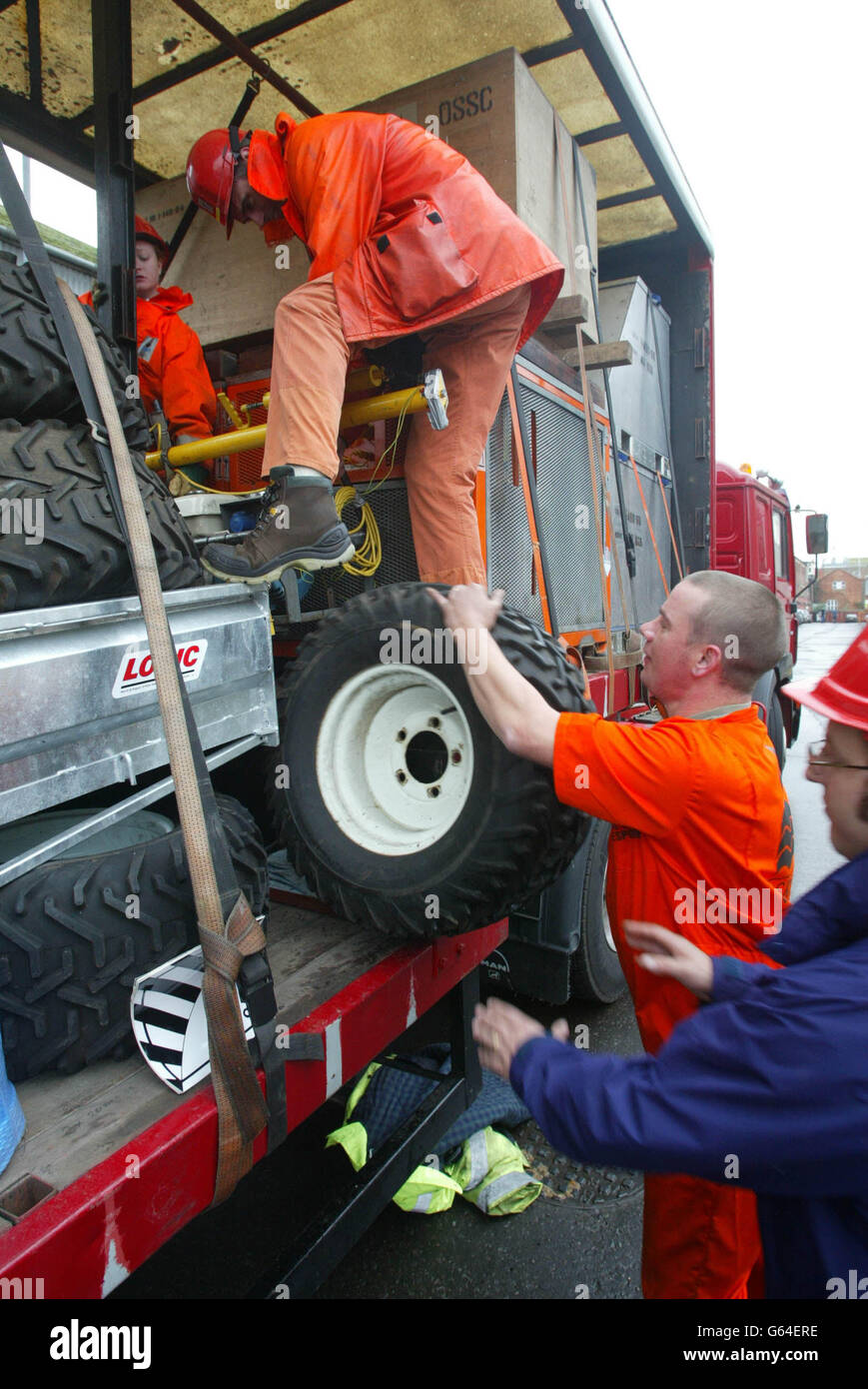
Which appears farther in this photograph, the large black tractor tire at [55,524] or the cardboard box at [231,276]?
the cardboard box at [231,276]

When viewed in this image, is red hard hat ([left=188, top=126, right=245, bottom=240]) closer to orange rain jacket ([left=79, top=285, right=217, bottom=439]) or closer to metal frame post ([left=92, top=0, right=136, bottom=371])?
metal frame post ([left=92, top=0, right=136, bottom=371])

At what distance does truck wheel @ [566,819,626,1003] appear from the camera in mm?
3297

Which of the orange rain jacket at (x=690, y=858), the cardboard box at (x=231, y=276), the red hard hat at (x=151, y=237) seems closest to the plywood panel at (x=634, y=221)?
the cardboard box at (x=231, y=276)

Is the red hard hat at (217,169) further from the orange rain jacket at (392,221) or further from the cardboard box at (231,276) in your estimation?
the cardboard box at (231,276)

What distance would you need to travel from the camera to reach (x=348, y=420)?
2891 mm

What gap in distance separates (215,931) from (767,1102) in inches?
34.1

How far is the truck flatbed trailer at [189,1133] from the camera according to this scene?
1181 mm

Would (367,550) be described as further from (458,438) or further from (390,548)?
(458,438)

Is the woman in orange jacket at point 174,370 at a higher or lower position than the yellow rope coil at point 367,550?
→ higher

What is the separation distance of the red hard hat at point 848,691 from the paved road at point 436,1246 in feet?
3.97

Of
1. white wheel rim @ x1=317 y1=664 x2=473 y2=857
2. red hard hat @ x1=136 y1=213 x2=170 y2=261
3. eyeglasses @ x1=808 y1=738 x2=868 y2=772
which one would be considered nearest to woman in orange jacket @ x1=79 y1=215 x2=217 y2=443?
red hard hat @ x1=136 y1=213 x2=170 y2=261

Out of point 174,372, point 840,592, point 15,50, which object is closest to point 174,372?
point 174,372
